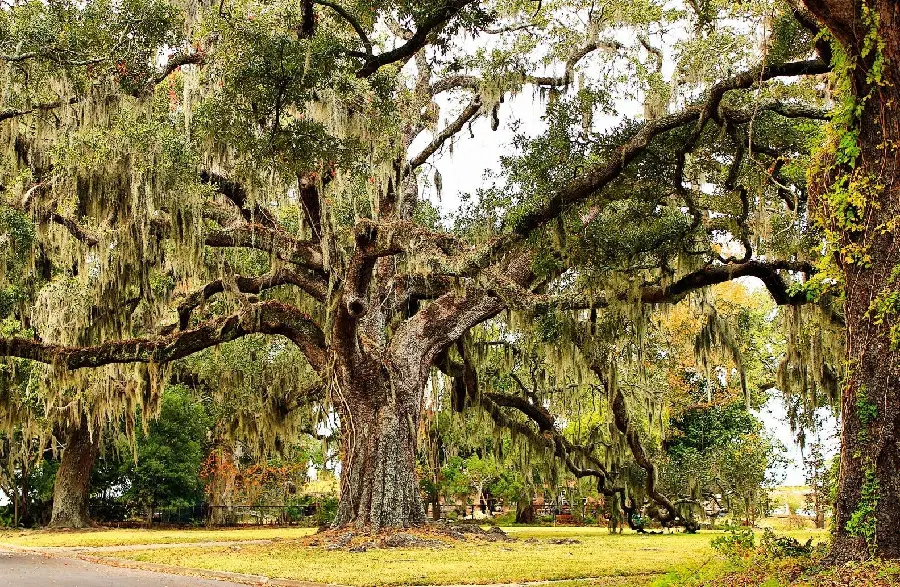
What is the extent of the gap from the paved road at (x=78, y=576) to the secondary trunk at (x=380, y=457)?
4.38 metres

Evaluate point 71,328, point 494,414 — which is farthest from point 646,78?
point 71,328

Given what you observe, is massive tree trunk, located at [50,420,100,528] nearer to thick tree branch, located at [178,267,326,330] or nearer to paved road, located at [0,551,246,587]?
thick tree branch, located at [178,267,326,330]

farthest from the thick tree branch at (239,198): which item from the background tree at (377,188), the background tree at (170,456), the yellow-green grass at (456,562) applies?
the background tree at (170,456)

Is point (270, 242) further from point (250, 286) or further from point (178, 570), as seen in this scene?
point (178, 570)

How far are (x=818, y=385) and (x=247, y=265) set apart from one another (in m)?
11.5

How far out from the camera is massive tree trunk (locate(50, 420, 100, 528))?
82.1 feet

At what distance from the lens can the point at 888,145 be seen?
23.5 ft

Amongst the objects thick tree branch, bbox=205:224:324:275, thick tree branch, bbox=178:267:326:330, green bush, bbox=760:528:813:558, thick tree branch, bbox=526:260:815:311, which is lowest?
green bush, bbox=760:528:813:558

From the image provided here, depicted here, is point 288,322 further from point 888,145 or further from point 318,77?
point 888,145

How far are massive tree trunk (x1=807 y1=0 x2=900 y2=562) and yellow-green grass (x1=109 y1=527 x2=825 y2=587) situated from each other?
203cm

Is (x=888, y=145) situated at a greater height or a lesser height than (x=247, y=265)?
lesser

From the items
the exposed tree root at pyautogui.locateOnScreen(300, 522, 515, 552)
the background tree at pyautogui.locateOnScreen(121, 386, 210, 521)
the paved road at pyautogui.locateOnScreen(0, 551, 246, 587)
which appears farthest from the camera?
the background tree at pyautogui.locateOnScreen(121, 386, 210, 521)

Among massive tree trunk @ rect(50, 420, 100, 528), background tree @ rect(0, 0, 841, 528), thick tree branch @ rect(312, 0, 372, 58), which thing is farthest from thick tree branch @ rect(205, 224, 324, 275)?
massive tree trunk @ rect(50, 420, 100, 528)

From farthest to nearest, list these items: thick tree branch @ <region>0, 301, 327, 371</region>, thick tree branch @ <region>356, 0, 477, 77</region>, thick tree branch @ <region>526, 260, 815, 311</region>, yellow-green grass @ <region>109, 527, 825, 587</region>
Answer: thick tree branch @ <region>0, 301, 327, 371</region> < thick tree branch @ <region>526, 260, 815, 311</region> < yellow-green grass @ <region>109, 527, 825, 587</region> < thick tree branch @ <region>356, 0, 477, 77</region>
